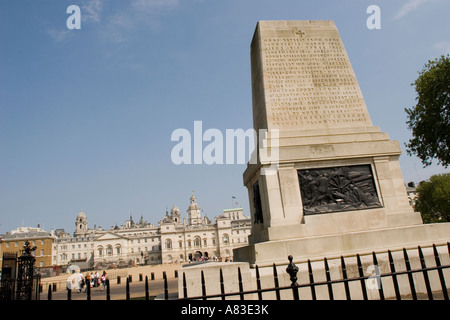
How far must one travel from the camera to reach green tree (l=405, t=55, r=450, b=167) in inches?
807

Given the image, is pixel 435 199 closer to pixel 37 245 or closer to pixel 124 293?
pixel 124 293

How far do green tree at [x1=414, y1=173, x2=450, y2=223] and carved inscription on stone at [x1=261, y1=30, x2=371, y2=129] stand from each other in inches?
1345

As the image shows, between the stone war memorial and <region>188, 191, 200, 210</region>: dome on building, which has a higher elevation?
<region>188, 191, 200, 210</region>: dome on building

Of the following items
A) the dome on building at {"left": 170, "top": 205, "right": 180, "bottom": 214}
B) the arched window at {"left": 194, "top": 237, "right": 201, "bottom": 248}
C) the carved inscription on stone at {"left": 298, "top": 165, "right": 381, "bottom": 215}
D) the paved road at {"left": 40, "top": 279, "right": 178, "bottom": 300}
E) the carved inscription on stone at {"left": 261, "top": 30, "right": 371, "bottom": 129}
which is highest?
the dome on building at {"left": 170, "top": 205, "right": 180, "bottom": 214}

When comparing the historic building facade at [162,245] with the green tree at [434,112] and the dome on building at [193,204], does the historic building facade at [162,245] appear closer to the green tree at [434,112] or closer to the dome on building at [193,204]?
the dome on building at [193,204]

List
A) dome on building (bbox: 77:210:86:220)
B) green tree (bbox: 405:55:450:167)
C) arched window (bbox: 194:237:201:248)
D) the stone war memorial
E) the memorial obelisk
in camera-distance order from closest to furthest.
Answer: the stone war memorial → the memorial obelisk → green tree (bbox: 405:55:450:167) → arched window (bbox: 194:237:201:248) → dome on building (bbox: 77:210:86:220)

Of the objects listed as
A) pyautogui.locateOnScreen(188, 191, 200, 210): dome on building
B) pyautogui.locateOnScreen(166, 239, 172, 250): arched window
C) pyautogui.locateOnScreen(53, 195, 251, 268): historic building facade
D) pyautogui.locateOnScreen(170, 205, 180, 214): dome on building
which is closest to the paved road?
pyautogui.locateOnScreen(53, 195, 251, 268): historic building facade

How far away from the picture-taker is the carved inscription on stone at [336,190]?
817cm

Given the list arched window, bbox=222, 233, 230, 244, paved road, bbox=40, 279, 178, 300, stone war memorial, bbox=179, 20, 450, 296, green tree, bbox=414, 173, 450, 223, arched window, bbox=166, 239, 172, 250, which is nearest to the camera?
stone war memorial, bbox=179, 20, 450, 296

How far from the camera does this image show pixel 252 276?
6.21 metres

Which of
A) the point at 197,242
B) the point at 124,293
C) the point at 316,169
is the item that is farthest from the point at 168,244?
the point at 316,169

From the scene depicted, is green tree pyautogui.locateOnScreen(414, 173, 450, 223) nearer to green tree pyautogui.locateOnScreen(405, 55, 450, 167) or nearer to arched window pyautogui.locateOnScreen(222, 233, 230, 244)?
green tree pyautogui.locateOnScreen(405, 55, 450, 167)

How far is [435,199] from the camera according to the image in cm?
3697
